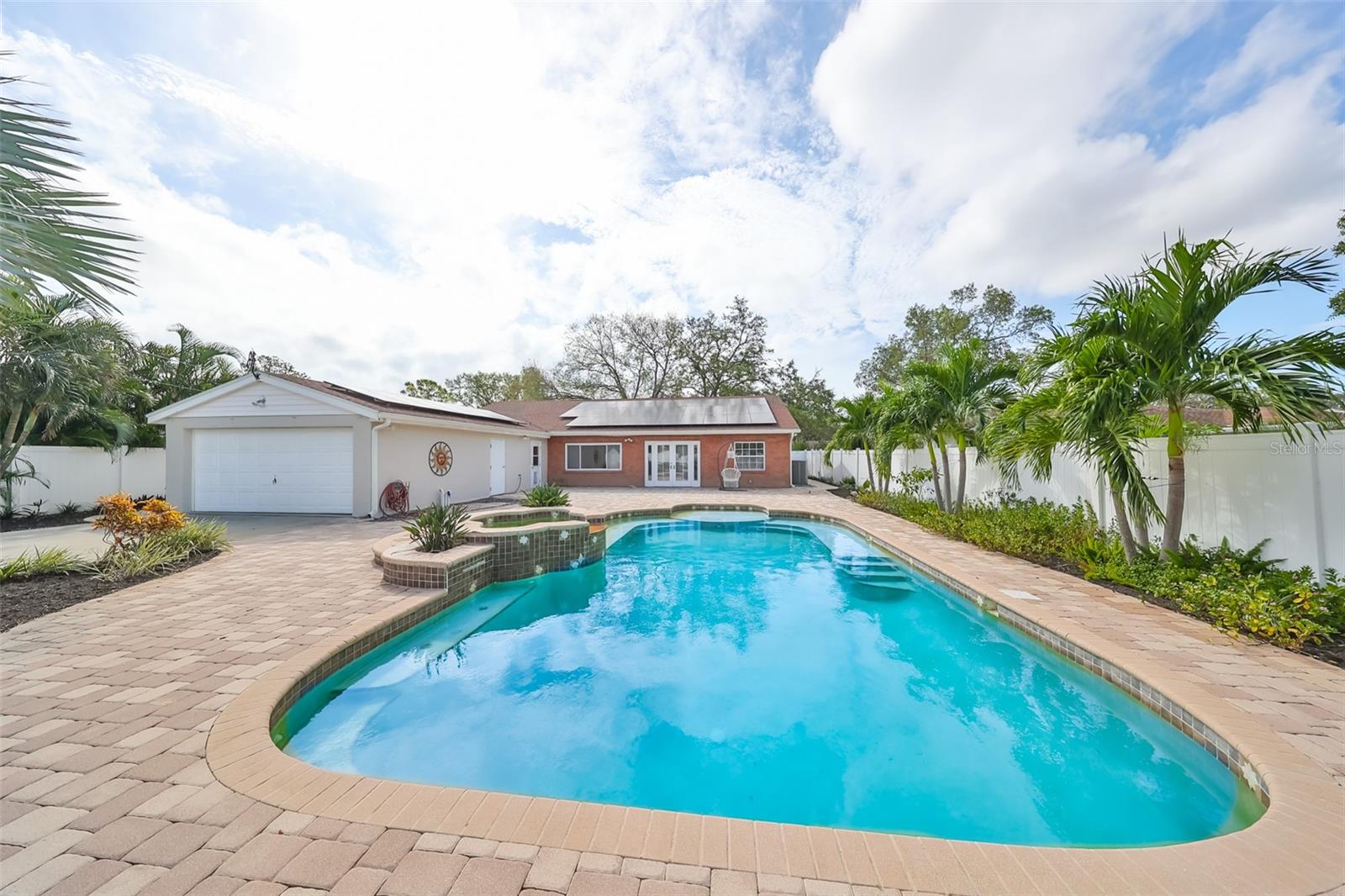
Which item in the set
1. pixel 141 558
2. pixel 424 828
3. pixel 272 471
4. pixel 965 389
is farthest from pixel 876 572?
pixel 272 471

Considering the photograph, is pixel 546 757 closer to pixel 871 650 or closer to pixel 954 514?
pixel 871 650

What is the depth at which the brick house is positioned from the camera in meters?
19.0

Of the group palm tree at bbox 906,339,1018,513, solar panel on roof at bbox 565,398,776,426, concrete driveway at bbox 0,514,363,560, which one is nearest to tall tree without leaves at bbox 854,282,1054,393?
solar panel on roof at bbox 565,398,776,426

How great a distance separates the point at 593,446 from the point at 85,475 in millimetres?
13268

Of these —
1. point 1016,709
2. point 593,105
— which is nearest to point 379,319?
point 593,105

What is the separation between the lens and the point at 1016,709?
3.96 metres

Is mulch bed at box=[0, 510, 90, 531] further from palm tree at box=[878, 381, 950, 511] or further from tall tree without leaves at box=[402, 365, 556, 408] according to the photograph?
tall tree without leaves at box=[402, 365, 556, 408]

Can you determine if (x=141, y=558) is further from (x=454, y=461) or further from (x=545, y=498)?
(x=454, y=461)

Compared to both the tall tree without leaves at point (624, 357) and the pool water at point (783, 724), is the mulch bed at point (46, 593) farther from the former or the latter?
the tall tree without leaves at point (624, 357)

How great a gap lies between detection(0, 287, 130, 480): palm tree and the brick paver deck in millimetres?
9486

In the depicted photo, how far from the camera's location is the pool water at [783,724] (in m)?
2.93

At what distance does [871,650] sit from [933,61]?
725cm

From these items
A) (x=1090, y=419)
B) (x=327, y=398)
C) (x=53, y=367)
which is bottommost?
(x=1090, y=419)

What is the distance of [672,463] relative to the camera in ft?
63.9
